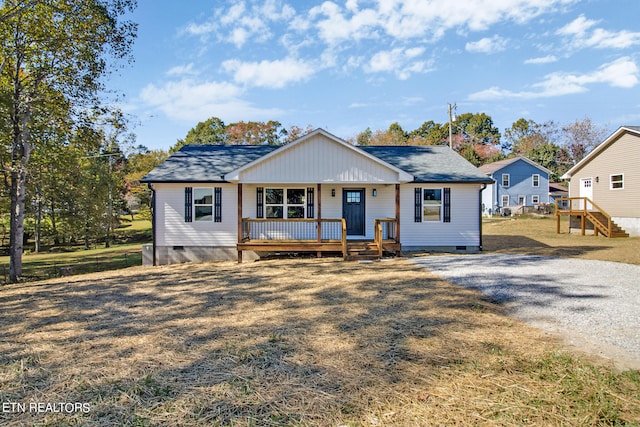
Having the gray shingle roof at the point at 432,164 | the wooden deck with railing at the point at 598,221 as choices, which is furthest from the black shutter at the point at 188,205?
the wooden deck with railing at the point at 598,221

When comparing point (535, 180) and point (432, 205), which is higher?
point (535, 180)

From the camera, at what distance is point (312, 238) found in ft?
42.2

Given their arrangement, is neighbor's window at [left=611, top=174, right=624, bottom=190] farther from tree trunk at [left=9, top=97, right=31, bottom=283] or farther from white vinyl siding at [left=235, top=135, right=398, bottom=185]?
tree trunk at [left=9, top=97, right=31, bottom=283]

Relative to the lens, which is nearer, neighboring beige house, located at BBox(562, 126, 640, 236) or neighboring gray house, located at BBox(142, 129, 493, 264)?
Result: neighboring gray house, located at BBox(142, 129, 493, 264)

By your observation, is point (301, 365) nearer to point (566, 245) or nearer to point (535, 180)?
point (566, 245)

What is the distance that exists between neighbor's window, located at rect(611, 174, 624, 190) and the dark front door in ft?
49.2

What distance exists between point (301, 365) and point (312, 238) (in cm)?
919

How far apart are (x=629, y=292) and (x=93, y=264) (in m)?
18.4

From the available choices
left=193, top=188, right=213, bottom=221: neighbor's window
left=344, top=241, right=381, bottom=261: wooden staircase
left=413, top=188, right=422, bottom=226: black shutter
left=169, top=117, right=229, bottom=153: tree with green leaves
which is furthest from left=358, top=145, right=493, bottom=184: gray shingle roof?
left=169, top=117, right=229, bottom=153: tree with green leaves

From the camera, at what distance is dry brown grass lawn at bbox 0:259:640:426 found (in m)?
2.81

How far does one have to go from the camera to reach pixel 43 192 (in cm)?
1566

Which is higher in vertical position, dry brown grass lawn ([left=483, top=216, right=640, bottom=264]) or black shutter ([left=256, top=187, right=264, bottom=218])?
black shutter ([left=256, top=187, right=264, bottom=218])

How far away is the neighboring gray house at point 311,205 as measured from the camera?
38.9 ft

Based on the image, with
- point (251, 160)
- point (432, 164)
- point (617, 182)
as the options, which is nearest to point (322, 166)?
point (251, 160)
